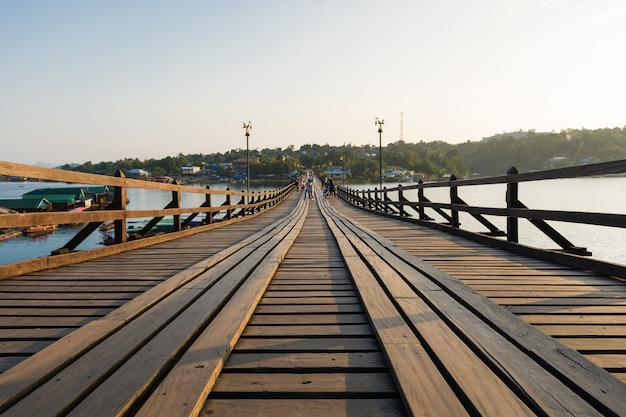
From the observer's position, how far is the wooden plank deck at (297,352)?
1.59 m

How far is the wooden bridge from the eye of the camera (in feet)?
5.28

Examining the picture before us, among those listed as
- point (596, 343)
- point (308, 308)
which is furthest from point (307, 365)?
point (596, 343)

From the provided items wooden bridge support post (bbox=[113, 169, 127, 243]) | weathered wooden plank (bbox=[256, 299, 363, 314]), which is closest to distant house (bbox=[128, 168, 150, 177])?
wooden bridge support post (bbox=[113, 169, 127, 243])

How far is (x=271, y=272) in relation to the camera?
394cm

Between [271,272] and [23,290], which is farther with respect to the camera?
Answer: [271,272]

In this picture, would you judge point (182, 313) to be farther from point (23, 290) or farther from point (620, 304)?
point (620, 304)

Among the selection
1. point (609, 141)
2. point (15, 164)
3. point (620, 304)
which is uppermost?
point (609, 141)

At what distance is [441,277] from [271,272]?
1626 mm

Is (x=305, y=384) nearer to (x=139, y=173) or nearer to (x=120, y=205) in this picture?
(x=120, y=205)

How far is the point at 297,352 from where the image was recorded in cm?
213

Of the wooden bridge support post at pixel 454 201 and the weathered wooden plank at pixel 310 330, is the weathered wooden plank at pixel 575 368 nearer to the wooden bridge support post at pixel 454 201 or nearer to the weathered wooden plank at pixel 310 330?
the weathered wooden plank at pixel 310 330

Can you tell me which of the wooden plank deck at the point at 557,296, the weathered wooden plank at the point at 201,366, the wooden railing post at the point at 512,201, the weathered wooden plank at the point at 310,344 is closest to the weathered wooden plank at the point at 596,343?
the wooden plank deck at the point at 557,296

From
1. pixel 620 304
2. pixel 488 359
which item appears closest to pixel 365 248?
pixel 620 304

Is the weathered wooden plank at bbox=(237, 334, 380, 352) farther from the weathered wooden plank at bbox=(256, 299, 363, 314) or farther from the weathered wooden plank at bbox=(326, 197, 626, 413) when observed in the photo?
the weathered wooden plank at bbox=(326, 197, 626, 413)
